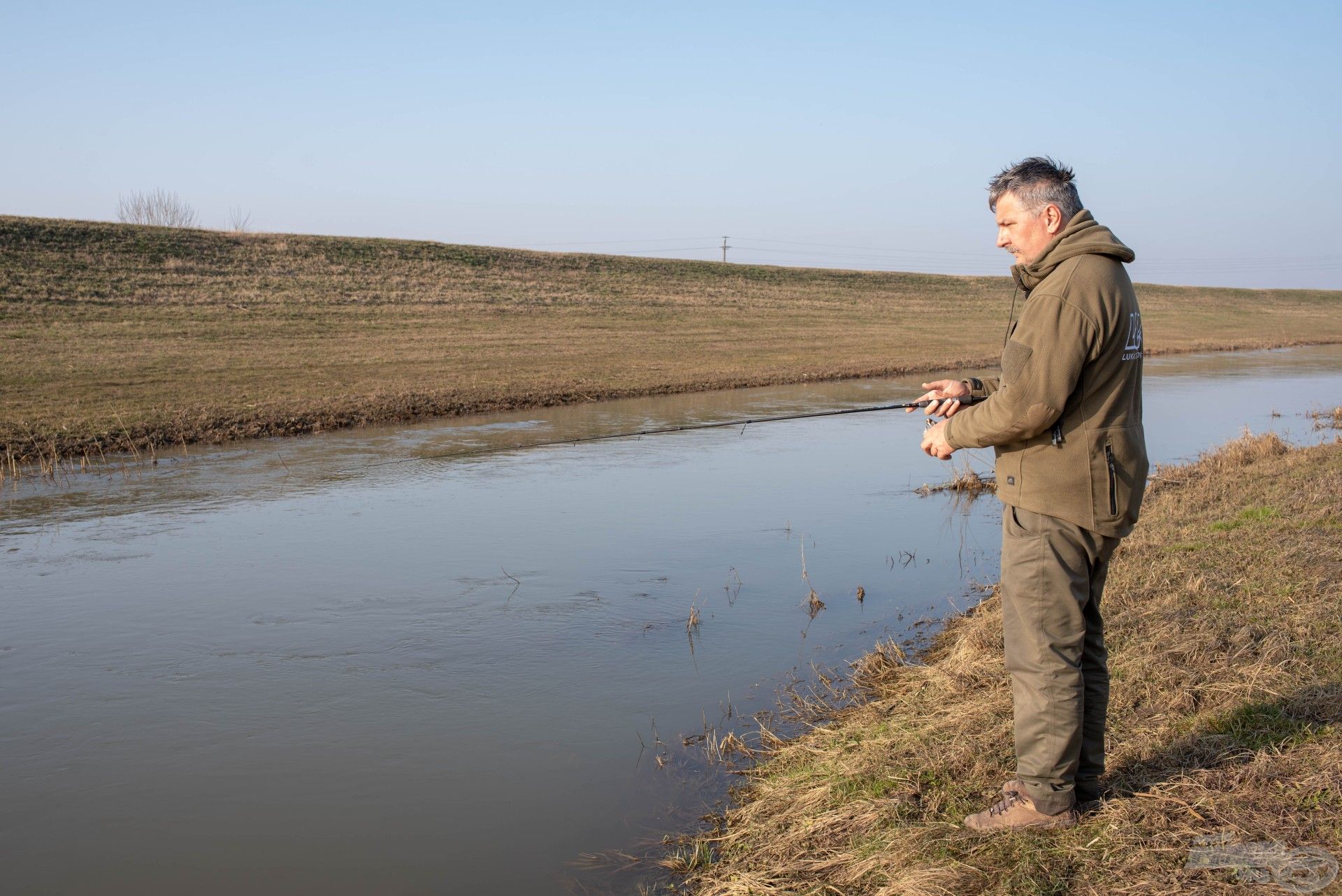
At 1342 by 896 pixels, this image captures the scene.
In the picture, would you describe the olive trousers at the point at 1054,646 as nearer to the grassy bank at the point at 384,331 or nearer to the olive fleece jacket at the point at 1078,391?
the olive fleece jacket at the point at 1078,391

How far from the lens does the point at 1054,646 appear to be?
3.28 meters

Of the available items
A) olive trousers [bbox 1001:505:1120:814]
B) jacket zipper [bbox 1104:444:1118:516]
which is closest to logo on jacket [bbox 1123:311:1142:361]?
jacket zipper [bbox 1104:444:1118:516]

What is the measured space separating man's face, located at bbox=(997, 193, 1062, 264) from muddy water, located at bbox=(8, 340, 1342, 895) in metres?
2.65

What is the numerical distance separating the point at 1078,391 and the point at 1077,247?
440 mm

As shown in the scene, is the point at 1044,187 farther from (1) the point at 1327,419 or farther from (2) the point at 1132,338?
(1) the point at 1327,419

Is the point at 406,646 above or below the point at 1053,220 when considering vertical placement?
below

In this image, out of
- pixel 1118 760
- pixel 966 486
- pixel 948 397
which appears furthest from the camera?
pixel 966 486

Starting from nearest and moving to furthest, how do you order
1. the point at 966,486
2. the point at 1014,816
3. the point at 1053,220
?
the point at 1053,220, the point at 1014,816, the point at 966,486

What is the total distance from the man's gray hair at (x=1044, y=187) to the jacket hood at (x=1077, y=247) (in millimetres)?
51

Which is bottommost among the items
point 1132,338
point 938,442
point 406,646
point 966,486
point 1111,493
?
point 406,646

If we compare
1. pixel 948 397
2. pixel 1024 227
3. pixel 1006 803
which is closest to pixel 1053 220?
pixel 1024 227

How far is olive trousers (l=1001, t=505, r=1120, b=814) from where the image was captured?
129 inches

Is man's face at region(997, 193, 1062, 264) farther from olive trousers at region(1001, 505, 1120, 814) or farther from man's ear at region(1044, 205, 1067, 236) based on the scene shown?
olive trousers at region(1001, 505, 1120, 814)

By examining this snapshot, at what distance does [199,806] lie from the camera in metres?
4.66
